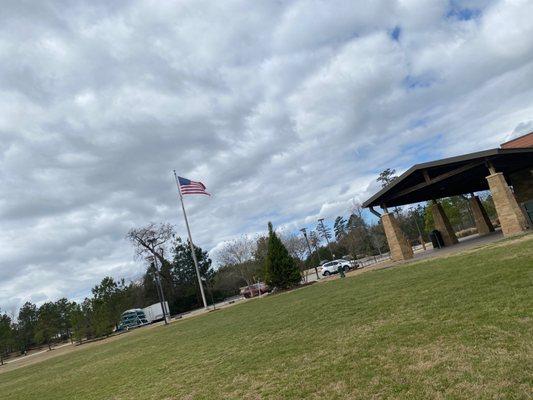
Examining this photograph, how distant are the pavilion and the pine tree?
8.65 meters

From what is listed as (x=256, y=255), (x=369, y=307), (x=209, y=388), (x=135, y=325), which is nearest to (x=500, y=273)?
(x=369, y=307)

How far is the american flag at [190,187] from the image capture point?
31750 mm

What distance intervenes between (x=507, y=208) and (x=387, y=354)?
588 inches

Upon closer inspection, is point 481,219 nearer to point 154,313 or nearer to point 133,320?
point 154,313

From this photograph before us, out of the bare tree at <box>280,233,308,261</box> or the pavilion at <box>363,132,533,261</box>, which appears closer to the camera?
the pavilion at <box>363,132,533,261</box>

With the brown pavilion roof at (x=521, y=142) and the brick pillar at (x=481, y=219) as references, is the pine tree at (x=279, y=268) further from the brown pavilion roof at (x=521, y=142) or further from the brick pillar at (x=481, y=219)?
the brown pavilion roof at (x=521, y=142)

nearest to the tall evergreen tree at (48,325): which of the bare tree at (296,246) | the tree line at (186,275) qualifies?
the tree line at (186,275)

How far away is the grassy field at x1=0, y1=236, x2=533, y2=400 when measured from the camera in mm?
4156

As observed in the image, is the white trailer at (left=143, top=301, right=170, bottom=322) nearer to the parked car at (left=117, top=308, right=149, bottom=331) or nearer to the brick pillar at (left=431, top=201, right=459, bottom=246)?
the parked car at (left=117, top=308, right=149, bottom=331)

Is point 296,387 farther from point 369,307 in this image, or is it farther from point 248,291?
point 248,291

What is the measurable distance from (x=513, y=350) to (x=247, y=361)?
4.73m

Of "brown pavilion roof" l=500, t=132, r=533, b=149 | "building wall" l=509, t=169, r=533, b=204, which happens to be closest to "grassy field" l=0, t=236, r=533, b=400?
"brown pavilion roof" l=500, t=132, r=533, b=149

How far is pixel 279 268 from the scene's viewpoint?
3014 centimetres

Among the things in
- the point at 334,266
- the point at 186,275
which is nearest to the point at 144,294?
the point at 186,275
